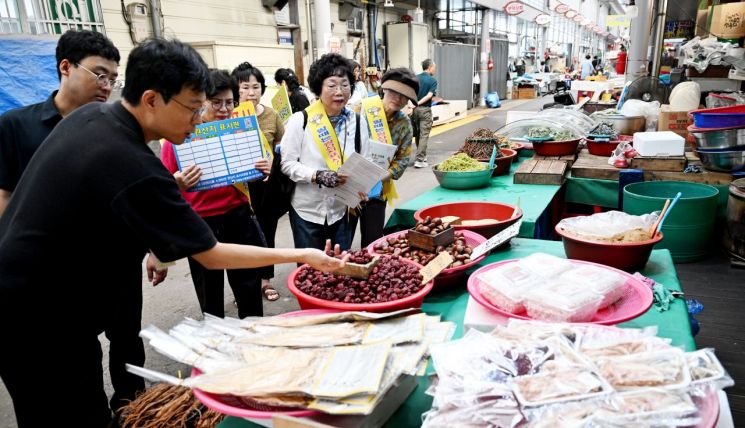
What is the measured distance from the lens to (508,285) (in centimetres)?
150

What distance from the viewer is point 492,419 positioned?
93cm

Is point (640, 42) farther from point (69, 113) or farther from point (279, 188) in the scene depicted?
point (69, 113)

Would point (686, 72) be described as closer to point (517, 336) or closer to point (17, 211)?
point (517, 336)

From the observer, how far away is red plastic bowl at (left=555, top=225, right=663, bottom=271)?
1853 mm

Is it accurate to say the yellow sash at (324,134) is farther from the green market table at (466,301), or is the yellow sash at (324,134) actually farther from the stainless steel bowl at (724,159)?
the stainless steel bowl at (724,159)

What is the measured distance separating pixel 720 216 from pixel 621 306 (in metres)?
2.94

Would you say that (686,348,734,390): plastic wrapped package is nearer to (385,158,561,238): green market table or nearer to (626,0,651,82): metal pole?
(385,158,561,238): green market table

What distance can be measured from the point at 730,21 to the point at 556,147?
4.09m

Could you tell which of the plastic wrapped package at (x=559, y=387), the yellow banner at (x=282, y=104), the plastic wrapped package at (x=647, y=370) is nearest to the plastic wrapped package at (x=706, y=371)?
the plastic wrapped package at (x=647, y=370)

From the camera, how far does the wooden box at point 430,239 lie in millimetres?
1954

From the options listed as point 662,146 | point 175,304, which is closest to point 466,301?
point 662,146

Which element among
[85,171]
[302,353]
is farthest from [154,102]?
[302,353]

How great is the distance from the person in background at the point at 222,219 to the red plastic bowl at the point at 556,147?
2.72 meters

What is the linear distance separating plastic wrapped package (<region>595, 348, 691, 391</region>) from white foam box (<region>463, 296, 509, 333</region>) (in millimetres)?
403
